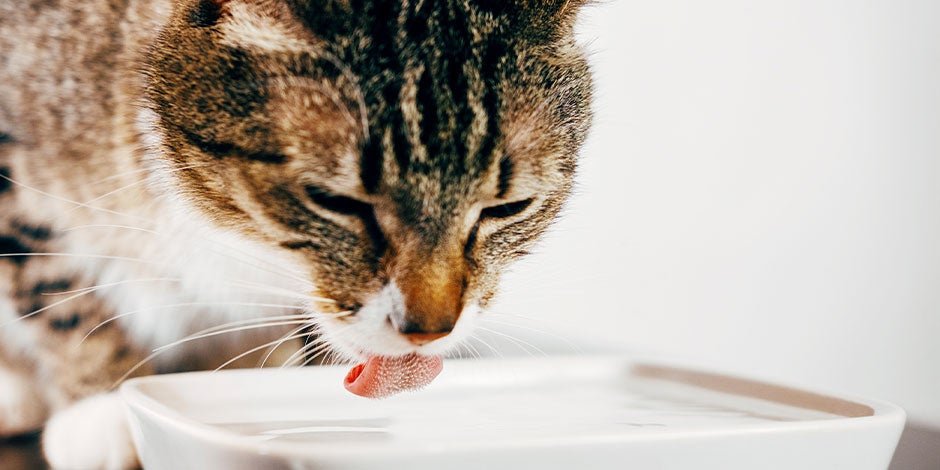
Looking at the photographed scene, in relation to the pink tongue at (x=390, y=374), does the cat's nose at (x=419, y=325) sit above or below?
above

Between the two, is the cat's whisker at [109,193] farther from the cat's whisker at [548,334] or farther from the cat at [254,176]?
the cat's whisker at [548,334]

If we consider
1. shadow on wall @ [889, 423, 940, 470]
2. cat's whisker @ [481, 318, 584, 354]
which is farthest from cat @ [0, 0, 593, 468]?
shadow on wall @ [889, 423, 940, 470]

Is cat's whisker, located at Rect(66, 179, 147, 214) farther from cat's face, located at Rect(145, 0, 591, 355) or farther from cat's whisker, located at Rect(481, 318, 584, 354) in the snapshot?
cat's whisker, located at Rect(481, 318, 584, 354)

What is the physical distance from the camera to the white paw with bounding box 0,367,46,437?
663mm

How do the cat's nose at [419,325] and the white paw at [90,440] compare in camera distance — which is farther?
the white paw at [90,440]

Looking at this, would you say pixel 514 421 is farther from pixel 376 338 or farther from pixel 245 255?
pixel 245 255

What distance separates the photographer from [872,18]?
87 centimetres

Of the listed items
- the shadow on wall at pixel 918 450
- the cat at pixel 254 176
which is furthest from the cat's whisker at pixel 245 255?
the shadow on wall at pixel 918 450

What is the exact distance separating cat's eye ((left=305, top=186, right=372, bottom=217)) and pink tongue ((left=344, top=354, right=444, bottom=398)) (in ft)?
0.39

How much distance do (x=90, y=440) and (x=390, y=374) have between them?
10.9 inches

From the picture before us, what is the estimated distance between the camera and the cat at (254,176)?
530 millimetres

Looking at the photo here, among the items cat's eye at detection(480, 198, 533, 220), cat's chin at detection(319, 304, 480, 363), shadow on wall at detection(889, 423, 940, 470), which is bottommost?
shadow on wall at detection(889, 423, 940, 470)

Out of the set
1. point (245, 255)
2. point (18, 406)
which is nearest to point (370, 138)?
point (245, 255)

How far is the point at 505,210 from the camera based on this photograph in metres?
0.60
